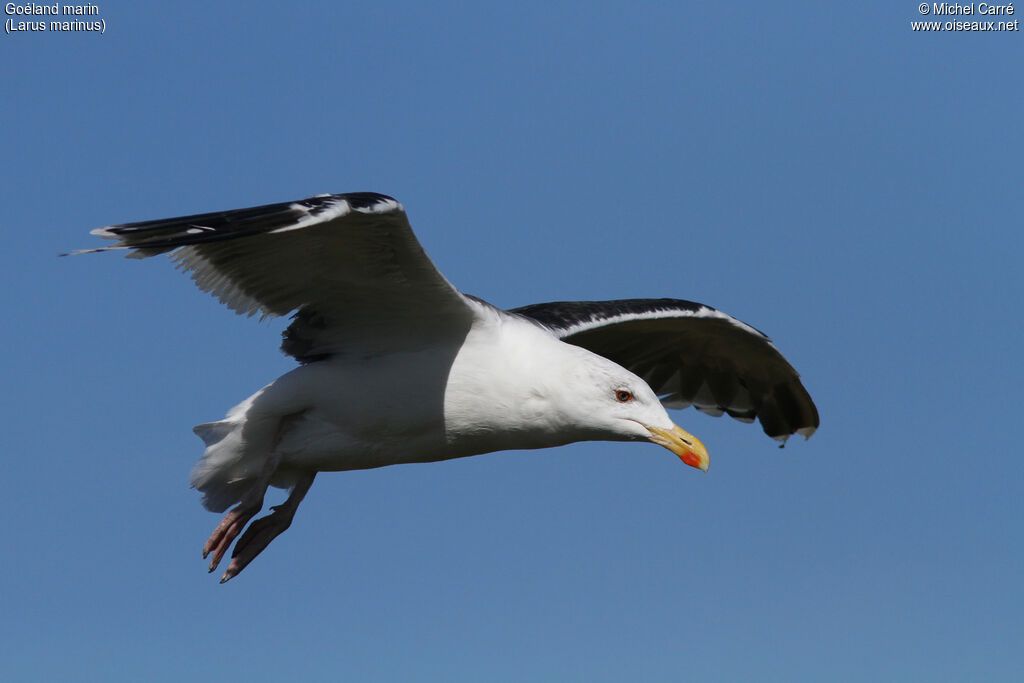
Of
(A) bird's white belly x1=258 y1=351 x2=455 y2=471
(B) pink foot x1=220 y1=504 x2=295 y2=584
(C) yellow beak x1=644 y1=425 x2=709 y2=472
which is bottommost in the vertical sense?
(B) pink foot x1=220 y1=504 x2=295 y2=584

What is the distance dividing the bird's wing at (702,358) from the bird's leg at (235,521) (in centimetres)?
286

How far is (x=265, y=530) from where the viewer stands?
1085cm

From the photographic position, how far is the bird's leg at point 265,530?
1073 centimetres

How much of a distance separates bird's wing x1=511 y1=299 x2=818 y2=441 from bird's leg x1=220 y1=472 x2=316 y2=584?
2.56m

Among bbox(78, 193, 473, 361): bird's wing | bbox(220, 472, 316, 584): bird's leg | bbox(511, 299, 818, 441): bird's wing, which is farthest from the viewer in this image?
bbox(511, 299, 818, 441): bird's wing

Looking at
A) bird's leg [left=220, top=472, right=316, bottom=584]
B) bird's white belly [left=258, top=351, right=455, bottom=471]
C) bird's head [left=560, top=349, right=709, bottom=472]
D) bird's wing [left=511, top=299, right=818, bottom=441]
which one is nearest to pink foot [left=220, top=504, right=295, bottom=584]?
bird's leg [left=220, top=472, right=316, bottom=584]

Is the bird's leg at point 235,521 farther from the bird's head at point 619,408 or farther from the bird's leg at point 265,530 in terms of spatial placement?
the bird's head at point 619,408

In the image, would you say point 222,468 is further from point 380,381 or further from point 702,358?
point 702,358

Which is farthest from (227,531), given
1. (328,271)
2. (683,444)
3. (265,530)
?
(683,444)

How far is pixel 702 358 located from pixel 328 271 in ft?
16.5

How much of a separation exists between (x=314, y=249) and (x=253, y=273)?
26.7 inches

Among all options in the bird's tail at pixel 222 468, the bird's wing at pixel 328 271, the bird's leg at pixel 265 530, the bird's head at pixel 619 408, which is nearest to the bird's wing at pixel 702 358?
the bird's head at pixel 619 408

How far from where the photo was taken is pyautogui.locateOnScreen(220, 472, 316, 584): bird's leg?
35.2 feet

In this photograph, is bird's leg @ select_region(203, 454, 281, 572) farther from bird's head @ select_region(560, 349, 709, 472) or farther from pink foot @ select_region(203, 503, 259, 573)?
bird's head @ select_region(560, 349, 709, 472)
